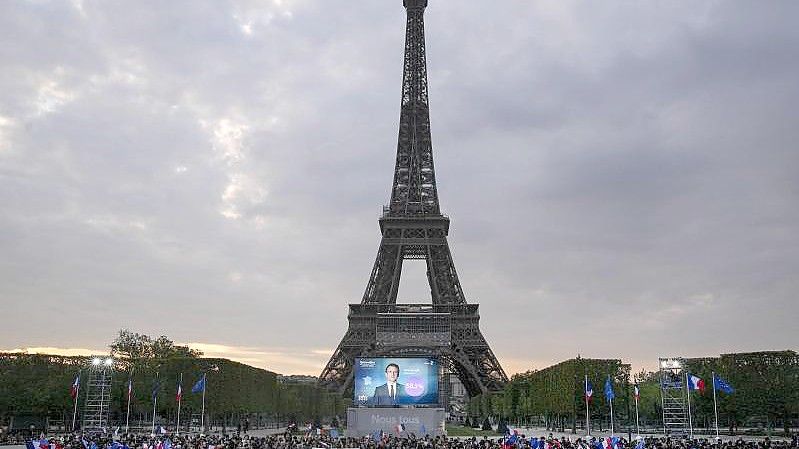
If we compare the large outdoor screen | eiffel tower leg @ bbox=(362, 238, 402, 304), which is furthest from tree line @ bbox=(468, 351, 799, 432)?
eiffel tower leg @ bbox=(362, 238, 402, 304)

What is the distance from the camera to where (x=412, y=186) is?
95.1m

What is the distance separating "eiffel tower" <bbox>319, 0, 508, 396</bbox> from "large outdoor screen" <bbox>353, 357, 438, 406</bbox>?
29.0 metres

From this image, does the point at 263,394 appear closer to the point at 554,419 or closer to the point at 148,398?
the point at 148,398

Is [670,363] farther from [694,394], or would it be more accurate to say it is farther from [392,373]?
[694,394]

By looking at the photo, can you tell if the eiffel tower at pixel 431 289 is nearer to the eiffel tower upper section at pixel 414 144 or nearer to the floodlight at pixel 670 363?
the eiffel tower upper section at pixel 414 144

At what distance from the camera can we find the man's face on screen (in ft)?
177

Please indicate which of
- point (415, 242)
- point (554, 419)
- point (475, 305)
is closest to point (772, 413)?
point (554, 419)

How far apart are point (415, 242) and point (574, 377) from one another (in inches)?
1237

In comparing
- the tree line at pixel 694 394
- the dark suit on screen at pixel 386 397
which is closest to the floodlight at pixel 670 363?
the tree line at pixel 694 394

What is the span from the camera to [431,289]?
92.3 m

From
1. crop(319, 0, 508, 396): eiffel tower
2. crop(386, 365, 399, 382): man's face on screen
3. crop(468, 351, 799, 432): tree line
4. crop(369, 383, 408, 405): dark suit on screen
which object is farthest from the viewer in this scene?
crop(319, 0, 508, 396): eiffel tower

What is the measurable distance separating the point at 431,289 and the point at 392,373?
38614 mm

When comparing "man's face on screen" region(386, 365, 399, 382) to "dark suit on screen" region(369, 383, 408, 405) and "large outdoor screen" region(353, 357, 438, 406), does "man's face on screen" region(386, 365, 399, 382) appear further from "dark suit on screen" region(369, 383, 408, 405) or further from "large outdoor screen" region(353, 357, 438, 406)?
"dark suit on screen" region(369, 383, 408, 405)

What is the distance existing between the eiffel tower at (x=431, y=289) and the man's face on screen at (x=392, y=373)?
97.2 feet
